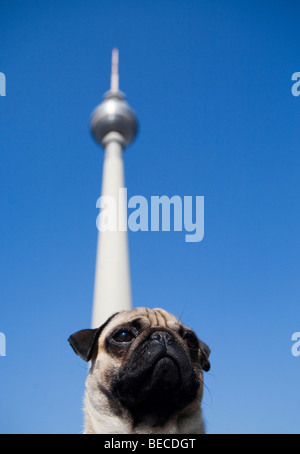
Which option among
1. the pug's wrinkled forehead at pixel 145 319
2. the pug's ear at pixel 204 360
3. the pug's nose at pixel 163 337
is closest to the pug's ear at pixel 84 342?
the pug's wrinkled forehead at pixel 145 319

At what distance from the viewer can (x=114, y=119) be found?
70.4 m

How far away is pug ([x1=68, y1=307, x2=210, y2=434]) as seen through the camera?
5.88m

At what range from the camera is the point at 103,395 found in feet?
21.2

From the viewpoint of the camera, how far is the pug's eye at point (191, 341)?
6934 mm

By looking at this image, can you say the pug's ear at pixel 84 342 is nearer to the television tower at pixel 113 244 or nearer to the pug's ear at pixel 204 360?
the pug's ear at pixel 204 360

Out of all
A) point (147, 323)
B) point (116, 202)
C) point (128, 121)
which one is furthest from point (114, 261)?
point (147, 323)

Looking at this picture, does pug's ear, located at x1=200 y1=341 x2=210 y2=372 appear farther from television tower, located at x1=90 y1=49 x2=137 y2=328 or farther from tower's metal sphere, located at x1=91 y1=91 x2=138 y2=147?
tower's metal sphere, located at x1=91 y1=91 x2=138 y2=147

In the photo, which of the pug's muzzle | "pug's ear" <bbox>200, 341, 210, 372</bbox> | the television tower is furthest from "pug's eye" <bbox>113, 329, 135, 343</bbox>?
the television tower

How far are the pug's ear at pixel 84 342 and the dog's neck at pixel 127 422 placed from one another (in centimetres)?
55

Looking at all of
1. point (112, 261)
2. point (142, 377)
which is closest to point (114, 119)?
point (112, 261)

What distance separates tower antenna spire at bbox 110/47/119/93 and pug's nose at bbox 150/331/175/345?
71930 mm
